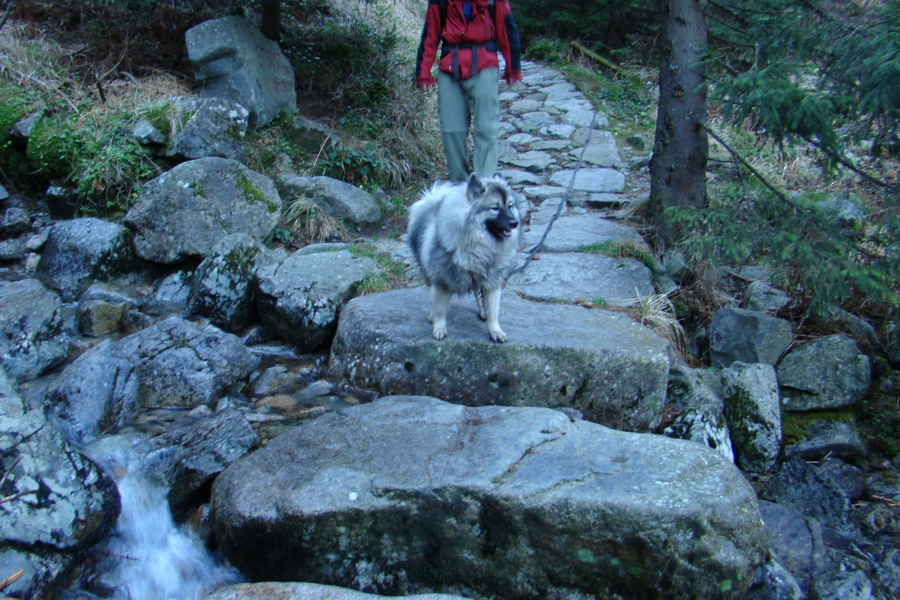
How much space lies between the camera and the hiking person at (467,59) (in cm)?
543

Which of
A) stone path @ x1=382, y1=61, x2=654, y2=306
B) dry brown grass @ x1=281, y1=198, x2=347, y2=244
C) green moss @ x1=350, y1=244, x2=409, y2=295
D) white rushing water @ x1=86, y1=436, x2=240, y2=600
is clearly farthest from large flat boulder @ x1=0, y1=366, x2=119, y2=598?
dry brown grass @ x1=281, y1=198, x2=347, y2=244

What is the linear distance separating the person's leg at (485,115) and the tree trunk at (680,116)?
1600 mm

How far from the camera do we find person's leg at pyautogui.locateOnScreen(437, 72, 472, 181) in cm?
570

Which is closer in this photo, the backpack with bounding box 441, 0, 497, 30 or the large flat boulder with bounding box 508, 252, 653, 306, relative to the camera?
the large flat boulder with bounding box 508, 252, 653, 306

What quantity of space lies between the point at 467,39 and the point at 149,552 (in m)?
4.55

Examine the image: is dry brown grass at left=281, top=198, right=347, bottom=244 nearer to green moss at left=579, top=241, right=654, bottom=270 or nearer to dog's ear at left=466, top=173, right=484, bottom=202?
green moss at left=579, top=241, right=654, bottom=270

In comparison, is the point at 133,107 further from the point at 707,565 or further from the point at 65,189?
the point at 707,565

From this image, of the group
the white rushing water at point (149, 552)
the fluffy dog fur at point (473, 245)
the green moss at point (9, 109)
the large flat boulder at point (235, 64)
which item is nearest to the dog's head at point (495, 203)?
the fluffy dog fur at point (473, 245)

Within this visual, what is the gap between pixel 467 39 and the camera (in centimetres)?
547

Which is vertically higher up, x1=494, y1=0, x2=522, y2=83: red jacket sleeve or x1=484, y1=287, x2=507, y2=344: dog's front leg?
x1=494, y1=0, x2=522, y2=83: red jacket sleeve

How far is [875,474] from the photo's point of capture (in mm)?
4082

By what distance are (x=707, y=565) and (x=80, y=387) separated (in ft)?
12.5

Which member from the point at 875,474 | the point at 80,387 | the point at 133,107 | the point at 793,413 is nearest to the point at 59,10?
the point at 133,107

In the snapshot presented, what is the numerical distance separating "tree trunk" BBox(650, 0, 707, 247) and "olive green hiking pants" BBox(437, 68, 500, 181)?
5.24ft
